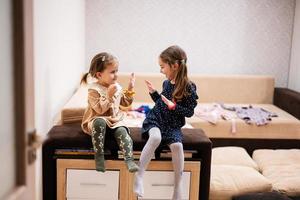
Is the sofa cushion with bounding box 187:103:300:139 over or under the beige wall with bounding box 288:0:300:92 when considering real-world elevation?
under

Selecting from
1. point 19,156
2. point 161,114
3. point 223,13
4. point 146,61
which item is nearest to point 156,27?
point 146,61

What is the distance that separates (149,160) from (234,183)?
76 centimetres

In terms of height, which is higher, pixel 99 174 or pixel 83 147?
pixel 83 147

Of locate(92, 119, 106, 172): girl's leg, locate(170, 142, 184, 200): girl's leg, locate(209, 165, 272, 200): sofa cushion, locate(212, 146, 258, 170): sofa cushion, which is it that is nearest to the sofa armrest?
locate(212, 146, 258, 170): sofa cushion

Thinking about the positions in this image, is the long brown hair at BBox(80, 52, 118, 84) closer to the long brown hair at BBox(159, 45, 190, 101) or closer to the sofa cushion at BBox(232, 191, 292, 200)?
the long brown hair at BBox(159, 45, 190, 101)

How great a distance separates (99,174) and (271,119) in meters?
2.20

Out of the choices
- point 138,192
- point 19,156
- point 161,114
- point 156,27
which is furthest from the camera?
point 156,27

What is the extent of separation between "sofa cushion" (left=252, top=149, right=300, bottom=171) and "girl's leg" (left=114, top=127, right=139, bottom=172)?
1.46 m

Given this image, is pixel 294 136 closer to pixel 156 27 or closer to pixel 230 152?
pixel 230 152

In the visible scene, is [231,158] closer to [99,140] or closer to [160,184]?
[160,184]

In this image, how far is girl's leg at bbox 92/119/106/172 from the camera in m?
2.72

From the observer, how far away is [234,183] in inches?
125

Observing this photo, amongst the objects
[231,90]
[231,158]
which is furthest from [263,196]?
[231,90]

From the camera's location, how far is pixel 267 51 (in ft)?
17.4
